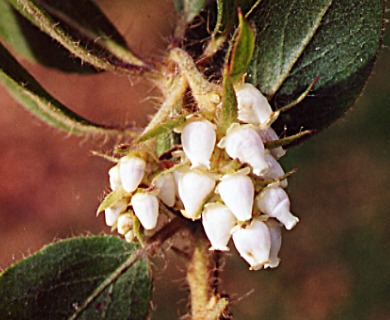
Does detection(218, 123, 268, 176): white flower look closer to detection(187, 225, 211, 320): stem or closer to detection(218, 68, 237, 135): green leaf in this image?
detection(218, 68, 237, 135): green leaf

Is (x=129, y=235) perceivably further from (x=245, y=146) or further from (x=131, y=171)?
(x=245, y=146)

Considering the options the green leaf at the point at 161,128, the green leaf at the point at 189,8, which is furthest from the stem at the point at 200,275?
the green leaf at the point at 189,8

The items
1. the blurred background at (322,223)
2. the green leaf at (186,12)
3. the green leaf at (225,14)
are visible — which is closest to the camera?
the green leaf at (225,14)

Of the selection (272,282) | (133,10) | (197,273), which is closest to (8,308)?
(197,273)

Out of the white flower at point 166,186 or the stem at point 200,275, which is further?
the stem at point 200,275

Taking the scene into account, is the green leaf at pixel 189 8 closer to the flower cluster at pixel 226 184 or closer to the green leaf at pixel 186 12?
the green leaf at pixel 186 12

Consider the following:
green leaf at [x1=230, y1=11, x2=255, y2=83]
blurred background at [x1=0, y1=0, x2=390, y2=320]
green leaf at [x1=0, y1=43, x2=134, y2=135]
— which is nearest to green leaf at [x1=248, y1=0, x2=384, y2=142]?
green leaf at [x1=230, y1=11, x2=255, y2=83]
